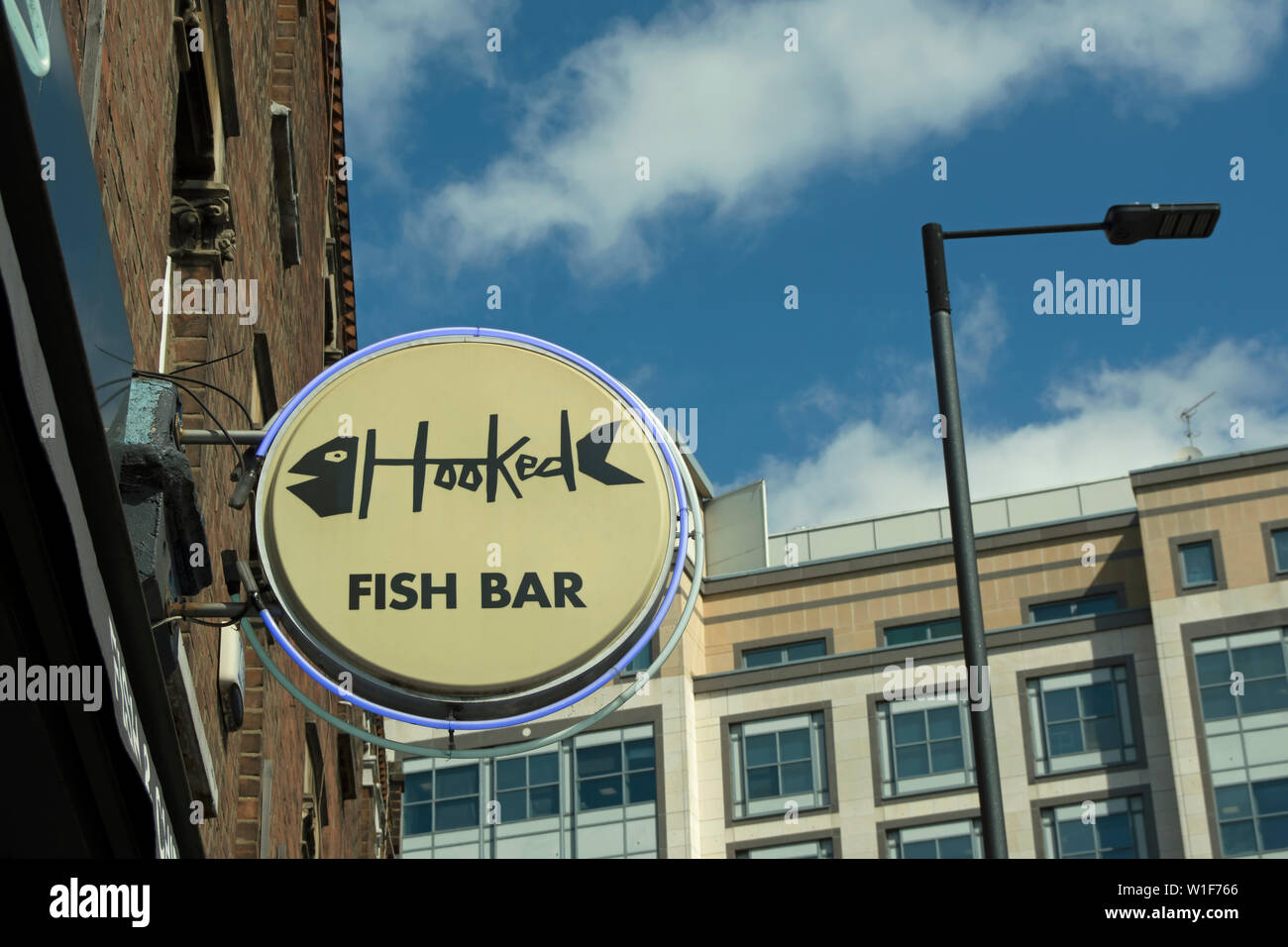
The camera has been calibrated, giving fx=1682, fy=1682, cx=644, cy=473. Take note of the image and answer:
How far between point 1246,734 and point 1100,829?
4912 millimetres

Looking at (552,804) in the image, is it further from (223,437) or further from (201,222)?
(223,437)

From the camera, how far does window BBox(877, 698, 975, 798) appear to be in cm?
5028

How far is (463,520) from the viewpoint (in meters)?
6.89

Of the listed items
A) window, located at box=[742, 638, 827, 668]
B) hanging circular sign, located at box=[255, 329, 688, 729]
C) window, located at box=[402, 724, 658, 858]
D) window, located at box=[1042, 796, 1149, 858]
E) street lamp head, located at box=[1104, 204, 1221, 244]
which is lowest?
hanging circular sign, located at box=[255, 329, 688, 729]

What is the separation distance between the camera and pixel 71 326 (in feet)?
14.4

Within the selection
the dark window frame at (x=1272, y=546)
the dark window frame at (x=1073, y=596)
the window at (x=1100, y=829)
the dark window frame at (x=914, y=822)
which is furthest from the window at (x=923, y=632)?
the dark window frame at (x=1272, y=546)

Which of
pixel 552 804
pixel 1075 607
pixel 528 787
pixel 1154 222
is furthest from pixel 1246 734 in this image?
pixel 1154 222

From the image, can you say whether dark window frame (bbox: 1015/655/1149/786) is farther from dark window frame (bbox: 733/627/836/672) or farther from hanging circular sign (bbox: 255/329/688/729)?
hanging circular sign (bbox: 255/329/688/729)

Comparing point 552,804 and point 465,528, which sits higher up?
point 552,804

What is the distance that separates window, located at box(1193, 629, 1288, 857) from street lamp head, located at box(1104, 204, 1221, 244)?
37.2m

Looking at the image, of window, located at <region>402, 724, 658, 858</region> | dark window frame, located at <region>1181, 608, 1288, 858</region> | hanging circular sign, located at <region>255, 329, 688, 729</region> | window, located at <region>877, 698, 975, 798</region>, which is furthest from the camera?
window, located at <region>402, 724, 658, 858</region>

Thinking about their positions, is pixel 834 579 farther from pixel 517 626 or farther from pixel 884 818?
pixel 517 626

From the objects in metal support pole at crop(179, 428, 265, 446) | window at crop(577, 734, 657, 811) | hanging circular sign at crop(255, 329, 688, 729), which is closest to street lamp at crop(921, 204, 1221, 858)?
hanging circular sign at crop(255, 329, 688, 729)
